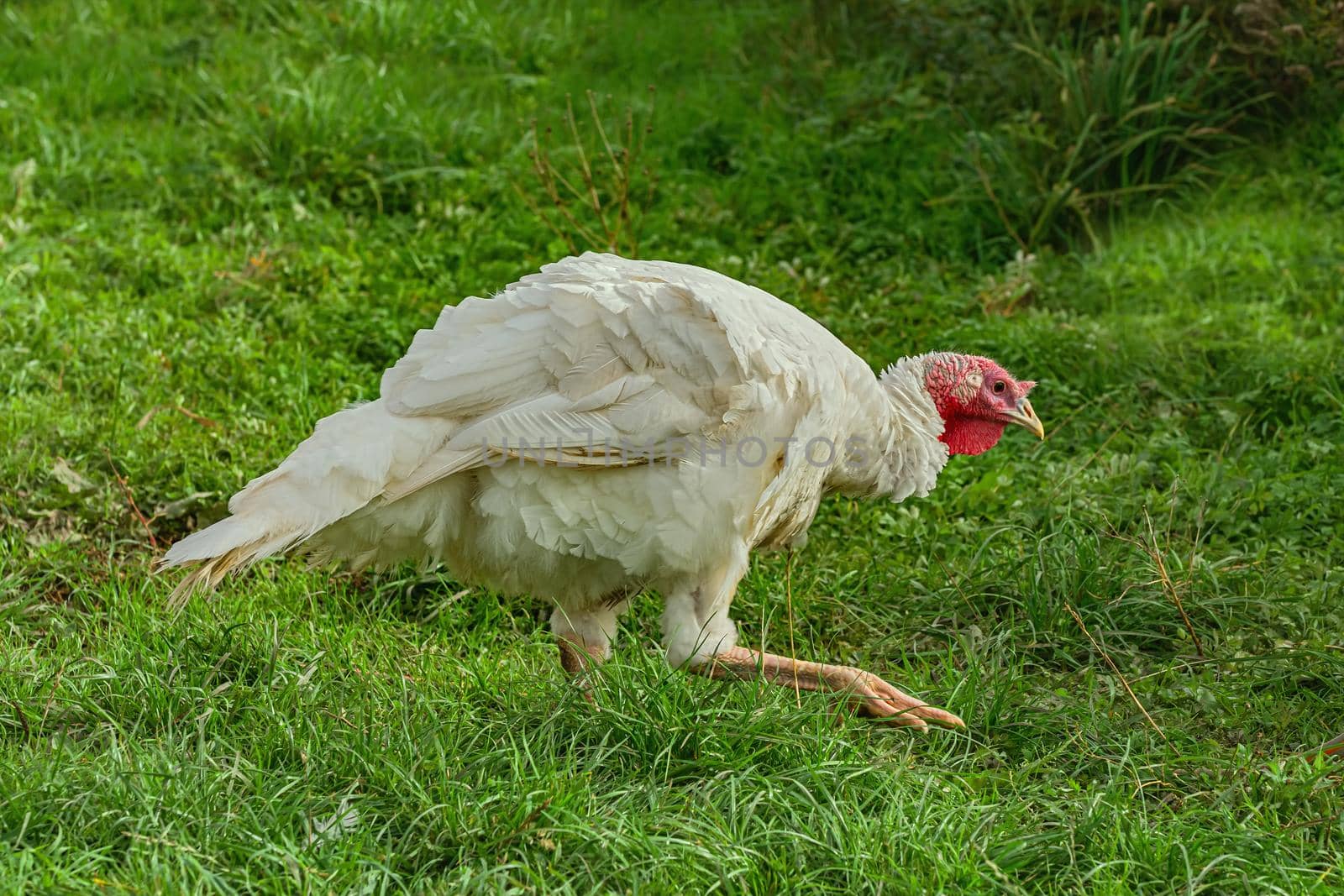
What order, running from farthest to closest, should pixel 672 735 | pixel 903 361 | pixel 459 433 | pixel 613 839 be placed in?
pixel 903 361
pixel 459 433
pixel 672 735
pixel 613 839

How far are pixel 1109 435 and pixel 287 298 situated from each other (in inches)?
132

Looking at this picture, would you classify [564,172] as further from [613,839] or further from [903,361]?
[613,839]

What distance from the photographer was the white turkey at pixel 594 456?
11.2ft

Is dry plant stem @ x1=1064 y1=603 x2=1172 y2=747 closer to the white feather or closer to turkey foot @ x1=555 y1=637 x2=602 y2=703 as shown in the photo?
the white feather

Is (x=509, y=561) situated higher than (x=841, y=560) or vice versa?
(x=509, y=561)

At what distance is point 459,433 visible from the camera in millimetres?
3477

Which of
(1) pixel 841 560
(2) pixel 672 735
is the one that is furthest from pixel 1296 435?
(2) pixel 672 735

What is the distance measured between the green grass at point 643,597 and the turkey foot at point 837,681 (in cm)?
6

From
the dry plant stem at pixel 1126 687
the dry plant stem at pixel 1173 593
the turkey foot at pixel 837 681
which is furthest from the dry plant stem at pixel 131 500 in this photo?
the dry plant stem at pixel 1173 593

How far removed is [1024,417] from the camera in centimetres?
417

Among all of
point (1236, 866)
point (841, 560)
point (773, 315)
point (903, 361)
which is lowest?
point (841, 560)

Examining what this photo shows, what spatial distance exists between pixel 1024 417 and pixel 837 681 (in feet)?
3.57

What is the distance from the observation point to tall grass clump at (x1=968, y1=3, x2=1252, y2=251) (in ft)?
21.5

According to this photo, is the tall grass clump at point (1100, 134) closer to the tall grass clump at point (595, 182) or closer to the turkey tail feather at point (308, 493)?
the tall grass clump at point (595, 182)
